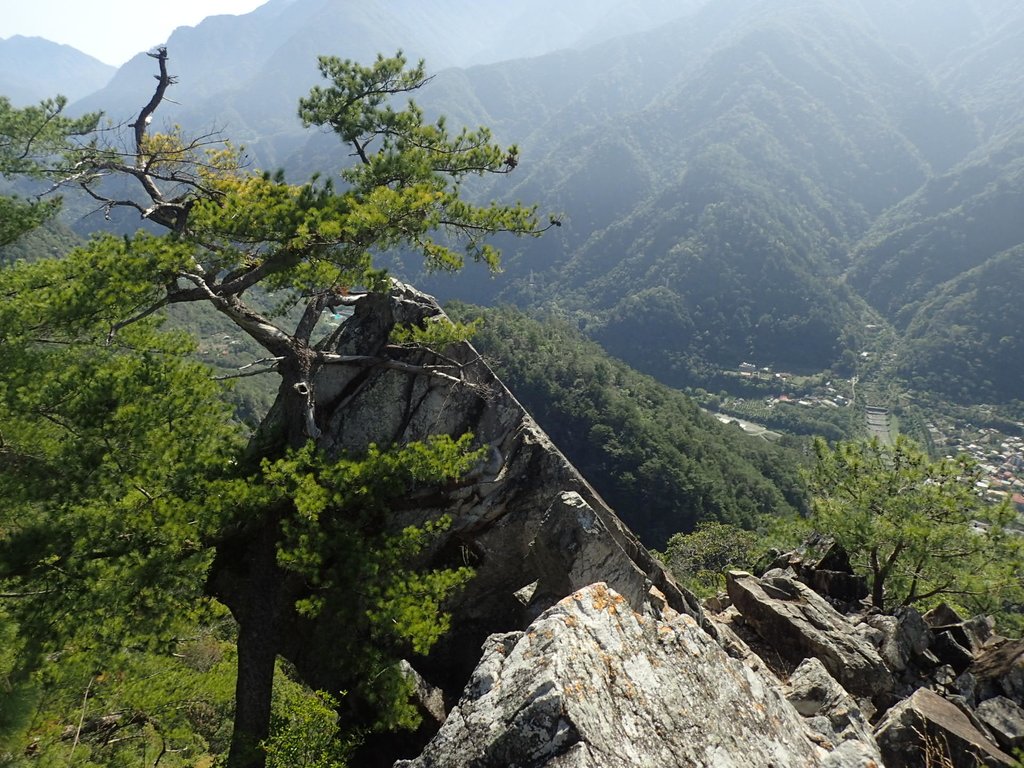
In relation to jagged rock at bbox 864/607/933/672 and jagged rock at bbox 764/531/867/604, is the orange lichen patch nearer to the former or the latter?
jagged rock at bbox 864/607/933/672

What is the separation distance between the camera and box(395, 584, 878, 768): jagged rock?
15.6ft

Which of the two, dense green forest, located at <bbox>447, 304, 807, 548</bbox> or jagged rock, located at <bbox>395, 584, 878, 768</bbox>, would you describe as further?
dense green forest, located at <bbox>447, 304, 807, 548</bbox>

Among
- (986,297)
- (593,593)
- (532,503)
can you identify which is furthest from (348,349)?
(986,297)

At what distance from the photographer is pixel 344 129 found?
12.9 metres

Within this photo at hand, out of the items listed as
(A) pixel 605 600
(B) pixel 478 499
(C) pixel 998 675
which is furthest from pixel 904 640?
(B) pixel 478 499

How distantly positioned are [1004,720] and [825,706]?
12.7 ft

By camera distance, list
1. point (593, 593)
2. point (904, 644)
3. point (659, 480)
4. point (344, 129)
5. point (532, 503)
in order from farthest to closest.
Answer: point (659, 480)
point (344, 129)
point (904, 644)
point (532, 503)
point (593, 593)

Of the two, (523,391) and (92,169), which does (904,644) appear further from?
(523,391)

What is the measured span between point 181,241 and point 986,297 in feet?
829

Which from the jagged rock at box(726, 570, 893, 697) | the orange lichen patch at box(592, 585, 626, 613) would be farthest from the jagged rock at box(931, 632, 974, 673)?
the orange lichen patch at box(592, 585, 626, 613)

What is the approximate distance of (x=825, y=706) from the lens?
8.09 metres

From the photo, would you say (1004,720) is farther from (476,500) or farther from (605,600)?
(476,500)

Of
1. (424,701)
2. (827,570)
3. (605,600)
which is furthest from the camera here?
(827,570)

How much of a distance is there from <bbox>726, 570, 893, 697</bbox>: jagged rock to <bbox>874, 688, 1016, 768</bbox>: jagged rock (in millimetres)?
2158
